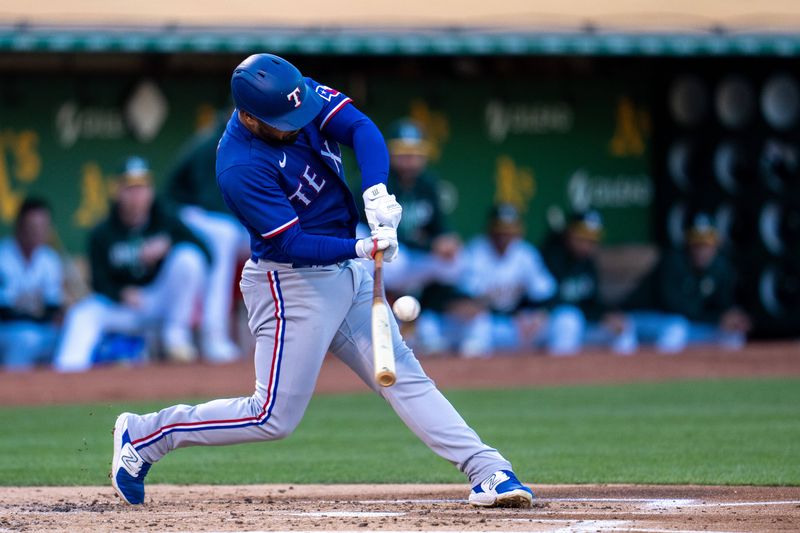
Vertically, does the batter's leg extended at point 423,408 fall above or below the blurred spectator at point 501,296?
above

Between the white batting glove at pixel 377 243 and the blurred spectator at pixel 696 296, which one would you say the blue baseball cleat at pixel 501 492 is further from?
the blurred spectator at pixel 696 296

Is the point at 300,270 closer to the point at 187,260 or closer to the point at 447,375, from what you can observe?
the point at 447,375

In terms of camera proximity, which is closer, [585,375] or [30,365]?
[585,375]

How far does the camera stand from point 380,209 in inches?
177

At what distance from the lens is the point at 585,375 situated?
32.8 feet

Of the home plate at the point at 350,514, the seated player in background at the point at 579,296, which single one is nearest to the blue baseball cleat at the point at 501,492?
the home plate at the point at 350,514

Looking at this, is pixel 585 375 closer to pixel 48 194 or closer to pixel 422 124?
pixel 422 124

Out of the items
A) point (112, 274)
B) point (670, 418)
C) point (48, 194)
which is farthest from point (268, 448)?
point (48, 194)

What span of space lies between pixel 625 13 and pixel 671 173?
4.88 ft

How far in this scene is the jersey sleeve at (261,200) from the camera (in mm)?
4438

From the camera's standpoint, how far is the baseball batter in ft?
14.6

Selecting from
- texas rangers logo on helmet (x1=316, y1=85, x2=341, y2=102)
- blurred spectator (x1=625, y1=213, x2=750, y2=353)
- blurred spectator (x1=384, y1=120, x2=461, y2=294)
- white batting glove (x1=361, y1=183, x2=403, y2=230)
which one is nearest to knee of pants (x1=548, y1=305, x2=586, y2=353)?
blurred spectator (x1=625, y1=213, x2=750, y2=353)

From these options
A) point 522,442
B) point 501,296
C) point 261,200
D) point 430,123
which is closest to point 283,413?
point 261,200

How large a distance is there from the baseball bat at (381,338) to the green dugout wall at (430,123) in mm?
7655
